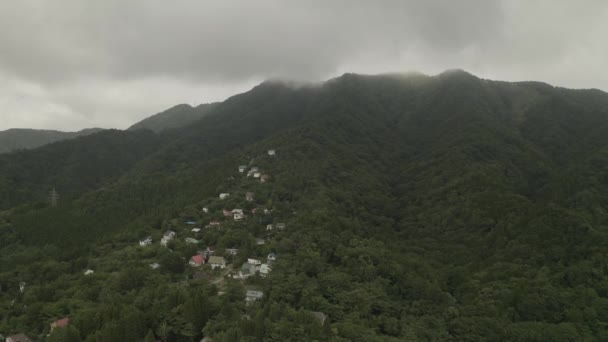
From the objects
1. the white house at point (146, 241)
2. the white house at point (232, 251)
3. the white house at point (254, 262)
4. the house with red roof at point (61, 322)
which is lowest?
the house with red roof at point (61, 322)

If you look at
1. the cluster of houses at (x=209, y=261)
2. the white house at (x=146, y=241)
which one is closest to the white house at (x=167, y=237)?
the white house at (x=146, y=241)

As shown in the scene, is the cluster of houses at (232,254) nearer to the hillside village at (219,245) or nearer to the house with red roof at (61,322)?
the hillside village at (219,245)

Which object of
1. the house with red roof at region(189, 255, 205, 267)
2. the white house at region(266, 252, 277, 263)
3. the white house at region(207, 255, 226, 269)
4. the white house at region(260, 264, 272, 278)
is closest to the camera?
the white house at region(260, 264, 272, 278)

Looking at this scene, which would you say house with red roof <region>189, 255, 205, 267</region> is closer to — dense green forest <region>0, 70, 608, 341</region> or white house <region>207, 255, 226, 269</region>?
dense green forest <region>0, 70, 608, 341</region>

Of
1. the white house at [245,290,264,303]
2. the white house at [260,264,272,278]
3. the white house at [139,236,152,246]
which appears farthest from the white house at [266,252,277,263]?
the white house at [139,236,152,246]

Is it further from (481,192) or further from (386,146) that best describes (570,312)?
(386,146)

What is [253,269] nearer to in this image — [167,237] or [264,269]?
[264,269]

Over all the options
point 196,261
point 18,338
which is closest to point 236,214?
point 196,261

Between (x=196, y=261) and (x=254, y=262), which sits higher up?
(x=196, y=261)
